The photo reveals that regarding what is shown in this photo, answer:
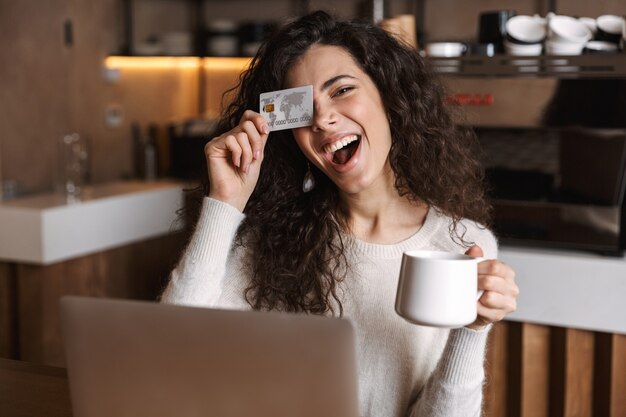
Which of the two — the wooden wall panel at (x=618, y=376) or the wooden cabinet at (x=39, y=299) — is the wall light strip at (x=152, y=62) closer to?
the wooden cabinet at (x=39, y=299)

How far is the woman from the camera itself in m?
1.38

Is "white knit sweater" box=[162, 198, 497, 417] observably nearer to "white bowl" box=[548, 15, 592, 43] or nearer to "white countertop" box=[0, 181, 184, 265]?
"white bowl" box=[548, 15, 592, 43]

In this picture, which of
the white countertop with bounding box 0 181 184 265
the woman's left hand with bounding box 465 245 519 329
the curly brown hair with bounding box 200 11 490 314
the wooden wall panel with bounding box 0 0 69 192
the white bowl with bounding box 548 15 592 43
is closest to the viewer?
the woman's left hand with bounding box 465 245 519 329

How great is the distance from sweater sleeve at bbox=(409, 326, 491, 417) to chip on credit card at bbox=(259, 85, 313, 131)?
1.41 ft

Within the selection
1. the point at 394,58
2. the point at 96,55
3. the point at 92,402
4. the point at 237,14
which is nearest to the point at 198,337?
the point at 92,402

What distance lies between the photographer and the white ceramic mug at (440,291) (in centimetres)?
94

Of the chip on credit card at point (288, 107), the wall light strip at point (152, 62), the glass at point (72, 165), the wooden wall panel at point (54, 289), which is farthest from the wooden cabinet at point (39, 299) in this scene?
the chip on credit card at point (288, 107)

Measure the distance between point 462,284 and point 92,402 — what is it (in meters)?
0.43

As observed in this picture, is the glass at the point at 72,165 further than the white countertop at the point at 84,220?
Yes

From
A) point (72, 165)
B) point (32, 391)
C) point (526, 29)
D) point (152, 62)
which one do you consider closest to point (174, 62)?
point (152, 62)

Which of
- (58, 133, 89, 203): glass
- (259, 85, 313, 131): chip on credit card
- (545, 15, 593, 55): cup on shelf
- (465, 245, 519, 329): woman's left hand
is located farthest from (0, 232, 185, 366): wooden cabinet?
(465, 245, 519, 329): woman's left hand

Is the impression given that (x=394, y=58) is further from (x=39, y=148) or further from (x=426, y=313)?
(x=39, y=148)

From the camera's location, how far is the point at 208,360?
0.73m

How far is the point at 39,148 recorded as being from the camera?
3.59 metres
